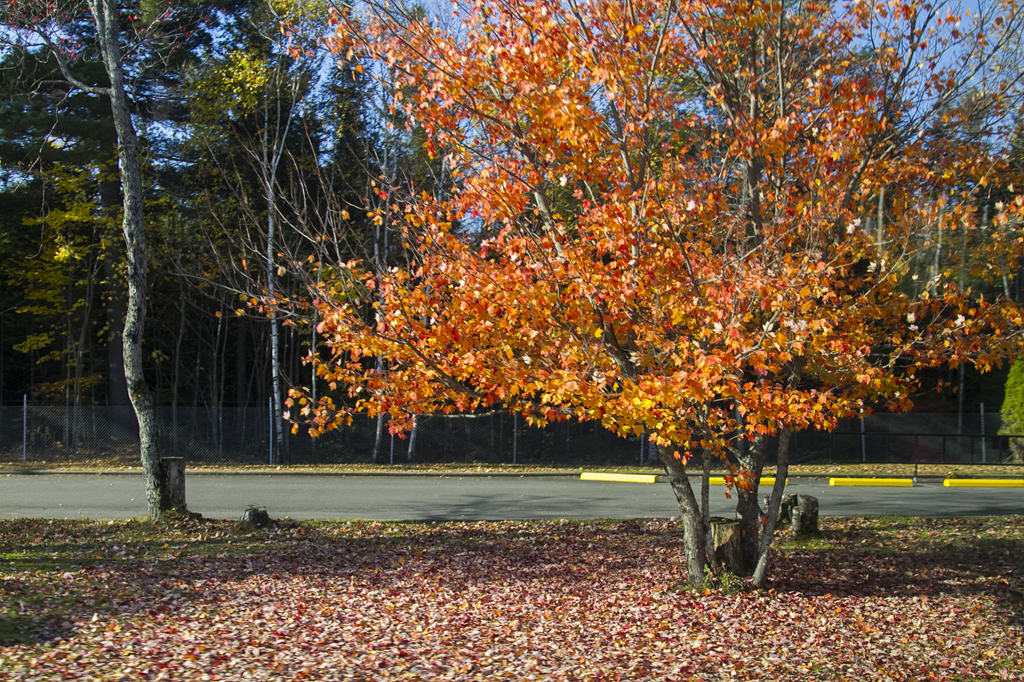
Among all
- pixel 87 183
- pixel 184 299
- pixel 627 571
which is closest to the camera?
pixel 627 571

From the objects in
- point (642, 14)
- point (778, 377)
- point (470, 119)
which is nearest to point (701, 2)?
point (642, 14)

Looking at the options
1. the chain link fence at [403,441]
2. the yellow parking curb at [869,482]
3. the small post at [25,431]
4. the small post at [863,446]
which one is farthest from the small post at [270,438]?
the small post at [863,446]

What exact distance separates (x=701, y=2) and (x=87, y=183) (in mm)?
20939

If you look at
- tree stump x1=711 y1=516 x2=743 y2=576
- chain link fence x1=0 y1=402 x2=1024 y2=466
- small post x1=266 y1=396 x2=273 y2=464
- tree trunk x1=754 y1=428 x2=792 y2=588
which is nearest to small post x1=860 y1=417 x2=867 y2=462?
chain link fence x1=0 y1=402 x2=1024 y2=466

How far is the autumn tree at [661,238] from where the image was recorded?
261 inches

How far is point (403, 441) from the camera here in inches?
957

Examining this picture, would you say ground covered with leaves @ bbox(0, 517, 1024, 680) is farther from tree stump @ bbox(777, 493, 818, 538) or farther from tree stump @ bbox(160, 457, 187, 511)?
tree stump @ bbox(160, 457, 187, 511)

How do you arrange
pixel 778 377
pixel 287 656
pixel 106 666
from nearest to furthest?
pixel 106 666 < pixel 287 656 < pixel 778 377

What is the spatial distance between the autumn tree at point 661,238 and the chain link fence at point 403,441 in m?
15.5

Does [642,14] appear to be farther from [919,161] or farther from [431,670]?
[431,670]

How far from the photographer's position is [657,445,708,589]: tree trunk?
315 inches

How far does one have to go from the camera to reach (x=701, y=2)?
293 inches

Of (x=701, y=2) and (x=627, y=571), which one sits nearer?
(x=701, y=2)

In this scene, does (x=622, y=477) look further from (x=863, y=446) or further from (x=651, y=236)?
(x=651, y=236)
